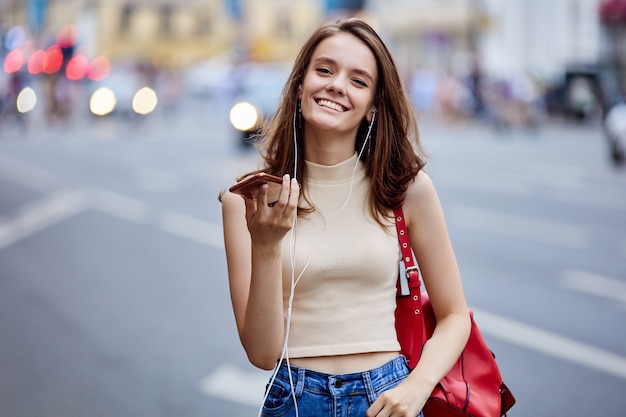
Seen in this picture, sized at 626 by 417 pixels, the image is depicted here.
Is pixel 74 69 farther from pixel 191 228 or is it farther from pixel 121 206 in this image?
pixel 191 228

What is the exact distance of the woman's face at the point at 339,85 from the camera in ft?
7.56

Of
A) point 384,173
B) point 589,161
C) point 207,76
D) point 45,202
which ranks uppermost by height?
point 384,173

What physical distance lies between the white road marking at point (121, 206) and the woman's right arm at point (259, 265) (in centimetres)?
940

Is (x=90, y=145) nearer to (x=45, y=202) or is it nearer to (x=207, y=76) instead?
(x=45, y=202)

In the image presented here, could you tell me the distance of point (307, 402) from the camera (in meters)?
2.21

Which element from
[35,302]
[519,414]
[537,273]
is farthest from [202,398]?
[537,273]

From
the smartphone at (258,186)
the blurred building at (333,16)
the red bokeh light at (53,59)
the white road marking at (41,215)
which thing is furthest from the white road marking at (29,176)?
the smartphone at (258,186)

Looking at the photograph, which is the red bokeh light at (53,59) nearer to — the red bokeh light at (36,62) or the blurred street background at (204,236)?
the blurred street background at (204,236)

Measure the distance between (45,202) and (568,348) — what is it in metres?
9.05

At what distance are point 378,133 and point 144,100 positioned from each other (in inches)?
1026

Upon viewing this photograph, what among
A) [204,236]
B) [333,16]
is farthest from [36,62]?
[333,16]

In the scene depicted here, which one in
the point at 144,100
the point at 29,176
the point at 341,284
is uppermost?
the point at 341,284

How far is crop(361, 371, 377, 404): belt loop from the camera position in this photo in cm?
219

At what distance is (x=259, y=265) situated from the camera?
6.82 ft
